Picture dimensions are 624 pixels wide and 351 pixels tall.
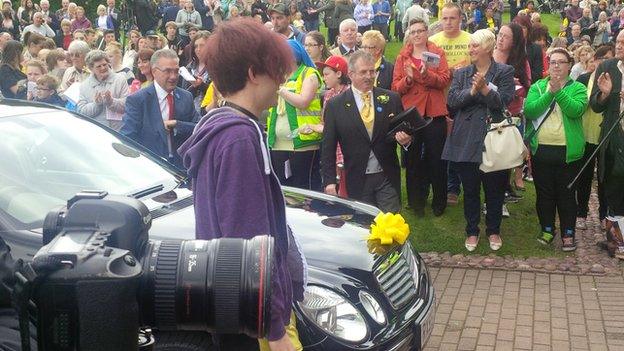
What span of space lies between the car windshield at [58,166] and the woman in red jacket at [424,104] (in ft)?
11.4

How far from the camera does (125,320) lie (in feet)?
6.01

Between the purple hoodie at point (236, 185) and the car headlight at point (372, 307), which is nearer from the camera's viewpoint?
the purple hoodie at point (236, 185)

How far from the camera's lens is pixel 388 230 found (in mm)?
4422

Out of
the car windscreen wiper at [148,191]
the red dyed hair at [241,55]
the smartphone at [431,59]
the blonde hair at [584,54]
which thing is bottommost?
the blonde hair at [584,54]

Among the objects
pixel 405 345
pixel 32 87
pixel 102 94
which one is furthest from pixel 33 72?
pixel 405 345

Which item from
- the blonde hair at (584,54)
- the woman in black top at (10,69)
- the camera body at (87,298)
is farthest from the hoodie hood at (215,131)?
the blonde hair at (584,54)

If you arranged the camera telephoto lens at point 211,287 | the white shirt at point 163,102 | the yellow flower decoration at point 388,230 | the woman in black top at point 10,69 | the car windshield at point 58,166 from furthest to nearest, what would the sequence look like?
the woman in black top at point 10,69
the white shirt at point 163,102
the yellow flower decoration at point 388,230
the car windshield at point 58,166
the camera telephoto lens at point 211,287

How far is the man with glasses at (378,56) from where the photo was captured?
8.09m

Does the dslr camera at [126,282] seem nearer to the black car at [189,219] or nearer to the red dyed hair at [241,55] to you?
the red dyed hair at [241,55]

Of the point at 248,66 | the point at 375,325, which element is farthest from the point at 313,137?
the point at 248,66

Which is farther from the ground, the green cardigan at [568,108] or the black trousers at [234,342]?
the black trousers at [234,342]

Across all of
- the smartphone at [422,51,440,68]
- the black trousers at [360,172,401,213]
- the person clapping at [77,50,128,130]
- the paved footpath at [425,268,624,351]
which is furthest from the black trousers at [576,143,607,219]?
the person clapping at [77,50,128,130]

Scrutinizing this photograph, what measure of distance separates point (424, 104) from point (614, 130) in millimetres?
1813

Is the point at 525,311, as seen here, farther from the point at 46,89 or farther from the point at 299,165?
the point at 46,89
